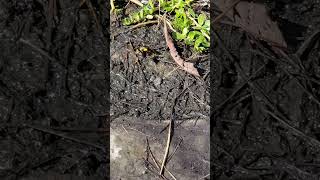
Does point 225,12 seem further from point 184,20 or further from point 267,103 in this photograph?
point 267,103

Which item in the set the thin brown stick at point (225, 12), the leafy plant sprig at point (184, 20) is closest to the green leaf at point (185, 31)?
the leafy plant sprig at point (184, 20)

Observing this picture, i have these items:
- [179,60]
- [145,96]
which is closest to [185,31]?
[179,60]

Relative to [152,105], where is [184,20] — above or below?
above

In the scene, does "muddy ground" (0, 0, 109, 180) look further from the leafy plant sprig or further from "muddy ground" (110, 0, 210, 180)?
the leafy plant sprig

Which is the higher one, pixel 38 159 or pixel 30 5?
pixel 30 5

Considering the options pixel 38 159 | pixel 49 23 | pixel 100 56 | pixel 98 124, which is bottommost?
pixel 38 159

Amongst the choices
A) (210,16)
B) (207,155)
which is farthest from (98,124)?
(210,16)

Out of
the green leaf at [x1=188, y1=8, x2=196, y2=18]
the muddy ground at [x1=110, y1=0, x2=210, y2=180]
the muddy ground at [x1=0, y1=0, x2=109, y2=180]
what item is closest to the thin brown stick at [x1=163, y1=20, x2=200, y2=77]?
the muddy ground at [x1=110, y1=0, x2=210, y2=180]

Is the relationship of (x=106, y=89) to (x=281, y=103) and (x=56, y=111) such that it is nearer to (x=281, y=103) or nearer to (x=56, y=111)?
(x=56, y=111)
